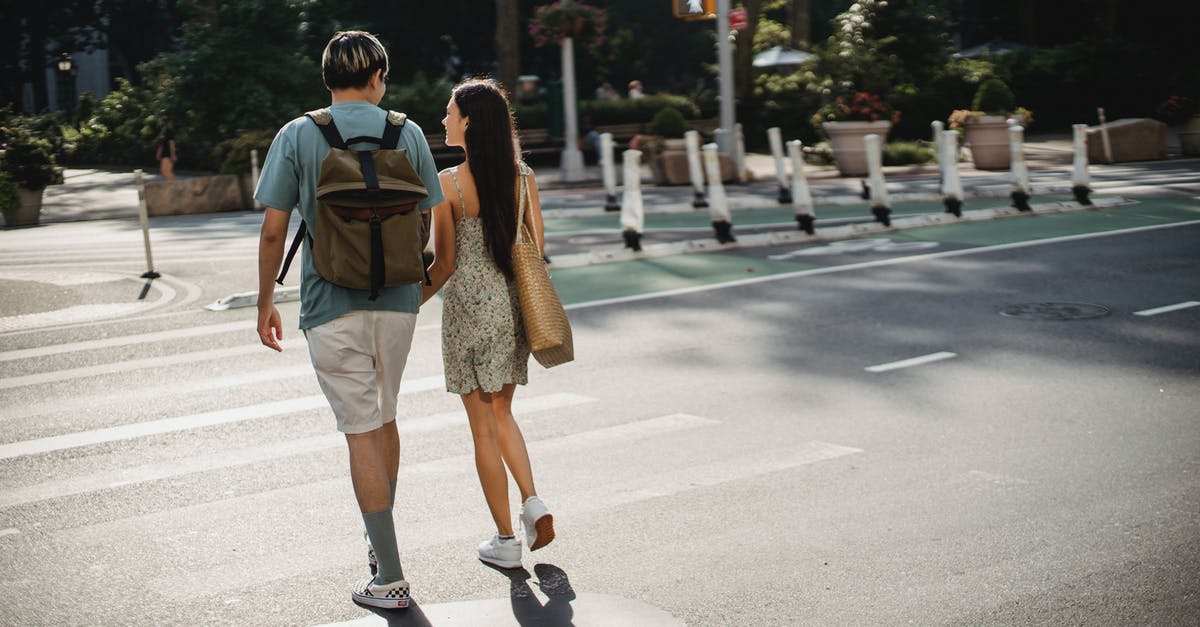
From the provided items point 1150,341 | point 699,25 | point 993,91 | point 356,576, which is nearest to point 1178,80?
point 993,91

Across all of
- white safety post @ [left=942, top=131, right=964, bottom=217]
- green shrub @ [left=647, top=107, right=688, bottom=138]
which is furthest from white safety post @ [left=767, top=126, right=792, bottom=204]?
green shrub @ [left=647, top=107, right=688, bottom=138]

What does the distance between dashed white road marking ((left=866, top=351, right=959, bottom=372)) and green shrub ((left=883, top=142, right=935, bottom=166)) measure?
2143cm

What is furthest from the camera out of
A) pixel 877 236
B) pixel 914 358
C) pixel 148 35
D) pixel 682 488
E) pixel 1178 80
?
pixel 148 35

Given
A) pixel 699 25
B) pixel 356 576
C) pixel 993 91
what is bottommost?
pixel 356 576

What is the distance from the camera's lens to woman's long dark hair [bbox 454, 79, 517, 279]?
486cm

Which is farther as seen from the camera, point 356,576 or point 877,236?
point 877,236

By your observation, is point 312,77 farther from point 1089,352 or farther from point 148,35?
point 1089,352

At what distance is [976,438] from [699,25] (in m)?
46.7

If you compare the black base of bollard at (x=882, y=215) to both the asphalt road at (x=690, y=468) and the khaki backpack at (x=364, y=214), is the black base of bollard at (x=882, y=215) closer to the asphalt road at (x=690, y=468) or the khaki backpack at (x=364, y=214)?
the asphalt road at (x=690, y=468)

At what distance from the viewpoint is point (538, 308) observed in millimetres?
4934

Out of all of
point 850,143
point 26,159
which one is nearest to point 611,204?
point 850,143

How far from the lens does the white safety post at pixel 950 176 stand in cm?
1619

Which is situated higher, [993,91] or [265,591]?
Answer: [993,91]

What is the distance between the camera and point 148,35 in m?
50.1
